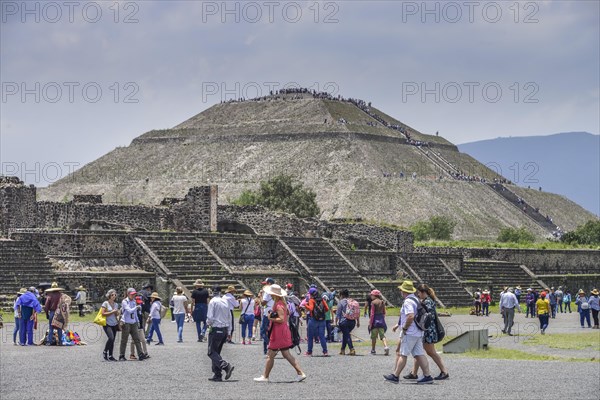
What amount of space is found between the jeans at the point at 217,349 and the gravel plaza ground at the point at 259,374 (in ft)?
0.94

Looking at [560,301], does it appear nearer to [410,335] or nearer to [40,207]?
[40,207]

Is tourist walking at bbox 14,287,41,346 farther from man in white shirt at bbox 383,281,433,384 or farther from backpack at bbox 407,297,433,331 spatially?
backpack at bbox 407,297,433,331

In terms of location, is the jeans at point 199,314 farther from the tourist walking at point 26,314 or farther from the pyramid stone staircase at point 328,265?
the pyramid stone staircase at point 328,265

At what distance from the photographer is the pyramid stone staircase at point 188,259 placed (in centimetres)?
4300

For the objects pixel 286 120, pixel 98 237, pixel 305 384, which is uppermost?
pixel 286 120

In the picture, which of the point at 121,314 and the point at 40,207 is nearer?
the point at 121,314

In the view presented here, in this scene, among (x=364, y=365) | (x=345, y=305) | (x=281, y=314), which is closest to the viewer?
(x=281, y=314)

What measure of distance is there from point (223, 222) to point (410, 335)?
4058 cm

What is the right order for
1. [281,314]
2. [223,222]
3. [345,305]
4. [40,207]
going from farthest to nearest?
[223,222] < [40,207] < [345,305] < [281,314]

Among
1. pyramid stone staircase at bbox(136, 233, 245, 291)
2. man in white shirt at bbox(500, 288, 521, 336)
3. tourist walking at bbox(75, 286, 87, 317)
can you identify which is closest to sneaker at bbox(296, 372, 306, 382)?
man in white shirt at bbox(500, 288, 521, 336)

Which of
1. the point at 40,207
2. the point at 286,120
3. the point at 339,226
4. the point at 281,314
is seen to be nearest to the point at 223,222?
the point at 339,226

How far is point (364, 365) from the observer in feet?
81.1

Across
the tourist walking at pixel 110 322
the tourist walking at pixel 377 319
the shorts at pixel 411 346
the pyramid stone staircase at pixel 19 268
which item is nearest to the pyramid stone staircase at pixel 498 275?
the pyramid stone staircase at pixel 19 268

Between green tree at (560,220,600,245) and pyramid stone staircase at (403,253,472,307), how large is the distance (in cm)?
4236
